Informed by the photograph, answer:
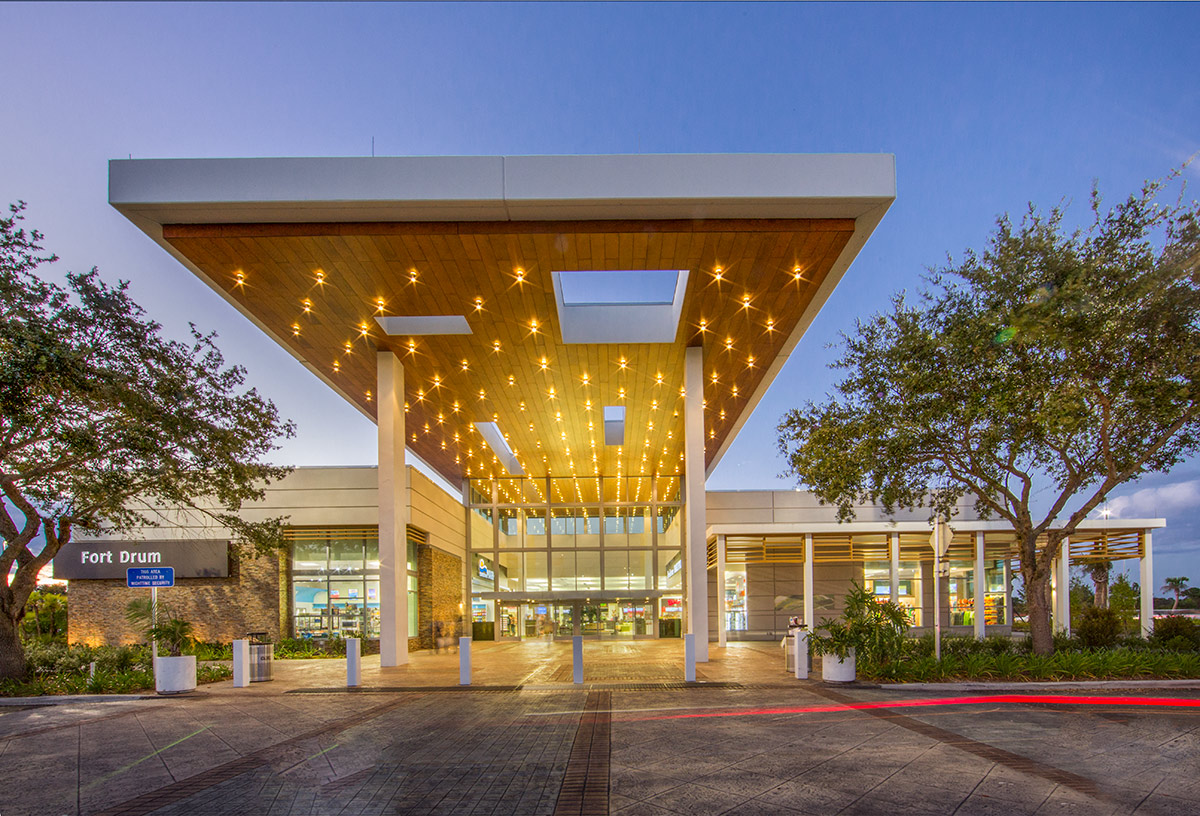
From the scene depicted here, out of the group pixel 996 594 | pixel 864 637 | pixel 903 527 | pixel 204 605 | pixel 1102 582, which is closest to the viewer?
pixel 864 637

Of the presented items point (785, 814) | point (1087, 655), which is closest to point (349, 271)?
point (785, 814)

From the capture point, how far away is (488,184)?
12.8m

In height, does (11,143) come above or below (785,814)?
above

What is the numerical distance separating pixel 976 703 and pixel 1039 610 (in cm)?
463

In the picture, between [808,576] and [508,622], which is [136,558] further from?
[808,576]

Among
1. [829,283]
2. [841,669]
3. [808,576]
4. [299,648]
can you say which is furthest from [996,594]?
[299,648]

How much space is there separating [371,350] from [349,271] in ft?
17.1

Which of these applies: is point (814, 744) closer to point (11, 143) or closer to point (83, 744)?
point (83, 744)

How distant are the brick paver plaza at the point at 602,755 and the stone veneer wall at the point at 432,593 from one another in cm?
1448

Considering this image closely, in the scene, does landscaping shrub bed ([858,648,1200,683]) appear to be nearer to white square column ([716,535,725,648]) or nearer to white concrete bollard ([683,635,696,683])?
white concrete bollard ([683,635,696,683])

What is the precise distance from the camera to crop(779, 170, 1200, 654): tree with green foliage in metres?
12.8

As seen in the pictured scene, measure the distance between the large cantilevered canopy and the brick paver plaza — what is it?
7.34 m

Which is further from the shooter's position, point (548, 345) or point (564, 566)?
point (564, 566)

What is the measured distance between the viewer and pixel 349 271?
1494 cm
